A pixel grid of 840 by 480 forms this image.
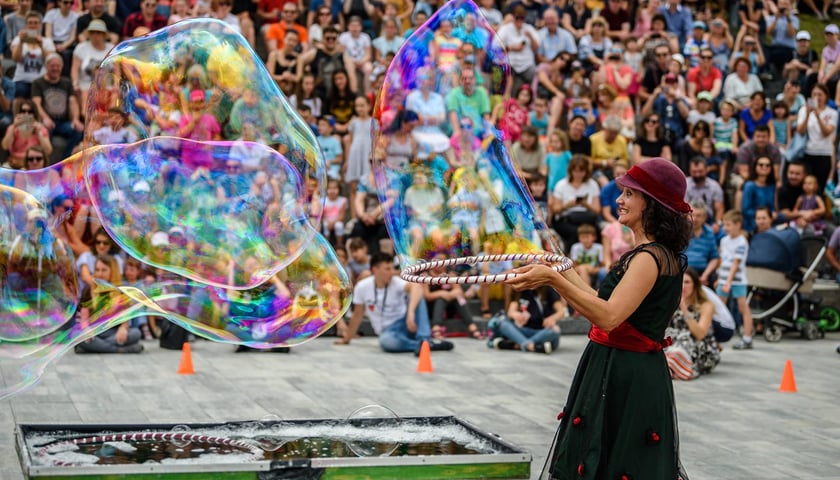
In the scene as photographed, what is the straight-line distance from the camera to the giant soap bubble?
5938 millimetres

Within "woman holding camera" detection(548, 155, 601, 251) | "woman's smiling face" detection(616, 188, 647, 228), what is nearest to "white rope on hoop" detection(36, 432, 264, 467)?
"woman's smiling face" detection(616, 188, 647, 228)

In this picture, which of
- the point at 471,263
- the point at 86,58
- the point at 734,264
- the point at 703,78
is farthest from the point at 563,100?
the point at 471,263

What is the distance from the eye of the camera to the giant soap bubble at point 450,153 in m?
5.94

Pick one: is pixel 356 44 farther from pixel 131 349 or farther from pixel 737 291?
pixel 131 349

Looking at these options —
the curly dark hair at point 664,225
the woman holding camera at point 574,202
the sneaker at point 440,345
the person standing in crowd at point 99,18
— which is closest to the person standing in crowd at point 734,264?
the woman holding camera at point 574,202

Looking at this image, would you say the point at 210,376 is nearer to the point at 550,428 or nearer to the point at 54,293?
the point at 550,428

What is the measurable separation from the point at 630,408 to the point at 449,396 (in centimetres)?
513

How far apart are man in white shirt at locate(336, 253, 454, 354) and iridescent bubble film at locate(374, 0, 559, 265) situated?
6228 mm

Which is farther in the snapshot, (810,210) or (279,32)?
(279,32)

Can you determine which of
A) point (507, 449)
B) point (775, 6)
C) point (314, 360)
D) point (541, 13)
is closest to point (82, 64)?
point (314, 360)

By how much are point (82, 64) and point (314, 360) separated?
5364mm

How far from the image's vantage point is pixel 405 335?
12.6 m

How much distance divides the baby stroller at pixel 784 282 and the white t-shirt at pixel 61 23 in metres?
9.03

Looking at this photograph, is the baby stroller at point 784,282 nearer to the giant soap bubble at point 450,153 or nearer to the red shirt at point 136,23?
the red shirt at point 136,23
